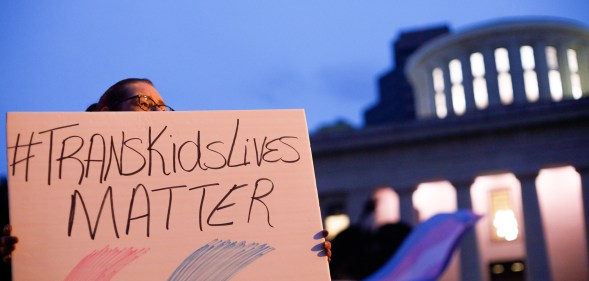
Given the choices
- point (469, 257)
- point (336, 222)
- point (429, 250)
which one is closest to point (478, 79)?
point (336, 222)

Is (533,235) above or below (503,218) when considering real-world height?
below

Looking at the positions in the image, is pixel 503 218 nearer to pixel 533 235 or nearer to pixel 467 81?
pixel 533 235

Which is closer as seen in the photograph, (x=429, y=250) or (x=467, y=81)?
(x=429, y=250)

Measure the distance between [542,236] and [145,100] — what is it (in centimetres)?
3705

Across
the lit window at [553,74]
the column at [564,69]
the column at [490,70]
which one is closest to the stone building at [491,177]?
the column at [490,70]

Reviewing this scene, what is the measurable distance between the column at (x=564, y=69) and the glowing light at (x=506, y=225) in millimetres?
14244

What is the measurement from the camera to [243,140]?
12.6ft

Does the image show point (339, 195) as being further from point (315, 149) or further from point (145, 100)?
point (145, 100)

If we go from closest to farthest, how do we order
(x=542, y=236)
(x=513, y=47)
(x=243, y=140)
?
(x=243, y=140)
(x=542, y=236)
(x=513, y=47)

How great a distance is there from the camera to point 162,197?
3.57 meters

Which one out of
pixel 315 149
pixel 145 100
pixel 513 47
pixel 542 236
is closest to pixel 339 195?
pixel 315 149

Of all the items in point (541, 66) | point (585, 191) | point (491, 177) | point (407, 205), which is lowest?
point (585, 191)

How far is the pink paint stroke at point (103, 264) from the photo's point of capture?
3.33 metres

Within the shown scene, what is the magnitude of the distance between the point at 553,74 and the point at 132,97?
5154 centimetres
